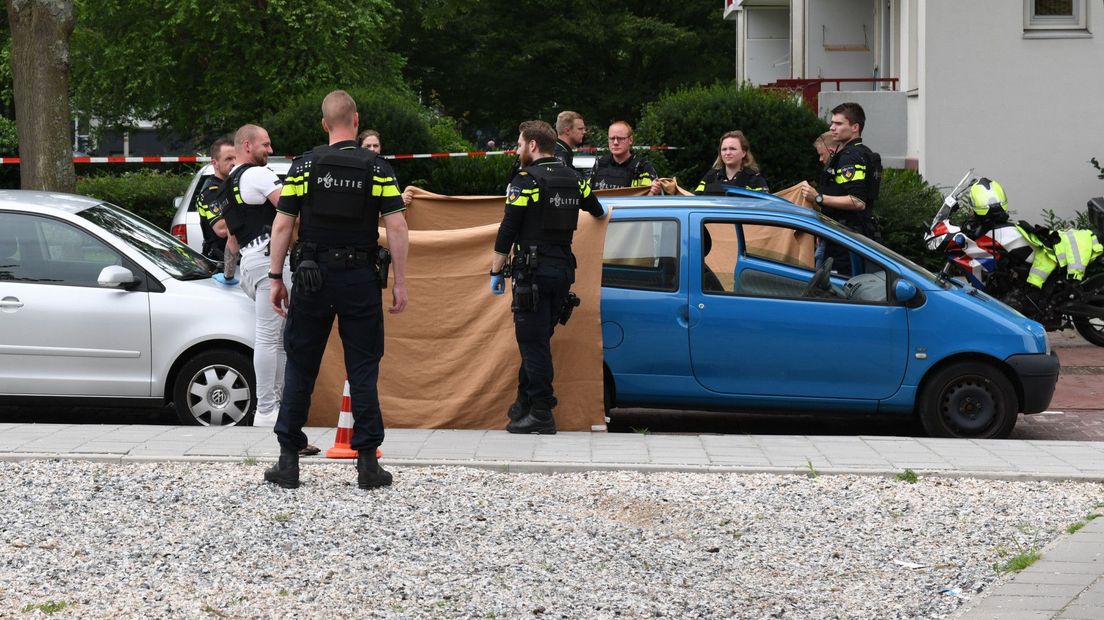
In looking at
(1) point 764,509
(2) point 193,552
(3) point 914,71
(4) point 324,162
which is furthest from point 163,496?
(3) point 914,71

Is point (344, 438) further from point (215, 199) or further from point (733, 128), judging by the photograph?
point (733, 128)

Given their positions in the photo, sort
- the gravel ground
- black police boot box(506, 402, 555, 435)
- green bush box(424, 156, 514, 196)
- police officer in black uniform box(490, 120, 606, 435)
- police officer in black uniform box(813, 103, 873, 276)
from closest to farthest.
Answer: the gravel ground, police officer in black uniform box(490, 120, 606, 435), black police boot box(506, 402, 555, 435), police officer in black uniform box(813, 103, 873, 276), green bush box(424, 156, 514, 196)

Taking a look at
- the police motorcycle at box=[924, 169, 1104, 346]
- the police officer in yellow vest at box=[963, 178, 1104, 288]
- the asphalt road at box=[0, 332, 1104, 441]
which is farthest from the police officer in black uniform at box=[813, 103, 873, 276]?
the asphalt road at box=[0, 332, 1104, 441]

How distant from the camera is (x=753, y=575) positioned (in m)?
5.60

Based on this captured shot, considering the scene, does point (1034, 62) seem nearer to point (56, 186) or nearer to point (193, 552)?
point (56, 186)

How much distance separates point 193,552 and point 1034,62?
14.7m

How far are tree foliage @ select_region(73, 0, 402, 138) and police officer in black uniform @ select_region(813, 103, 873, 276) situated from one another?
17205 millimetres

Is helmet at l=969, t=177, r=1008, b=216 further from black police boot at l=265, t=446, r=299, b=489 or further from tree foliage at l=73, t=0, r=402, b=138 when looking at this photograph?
tree foliage at l=73, t=0, r=402, b=138

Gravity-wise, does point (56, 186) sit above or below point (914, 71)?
below

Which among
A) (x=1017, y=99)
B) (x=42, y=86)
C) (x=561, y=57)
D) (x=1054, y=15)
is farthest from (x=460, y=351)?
(x=561, y=57)

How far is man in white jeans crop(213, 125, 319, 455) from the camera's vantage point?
8.39 meters

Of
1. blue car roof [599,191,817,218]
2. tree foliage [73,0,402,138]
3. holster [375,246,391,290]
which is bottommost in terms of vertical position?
holster [375,246,391,290]

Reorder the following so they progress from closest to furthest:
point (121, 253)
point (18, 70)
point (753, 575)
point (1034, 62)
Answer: point (753, 575), point (121, 253), point (18, 70), point (1034, 62)

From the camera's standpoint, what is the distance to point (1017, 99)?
1797cm
